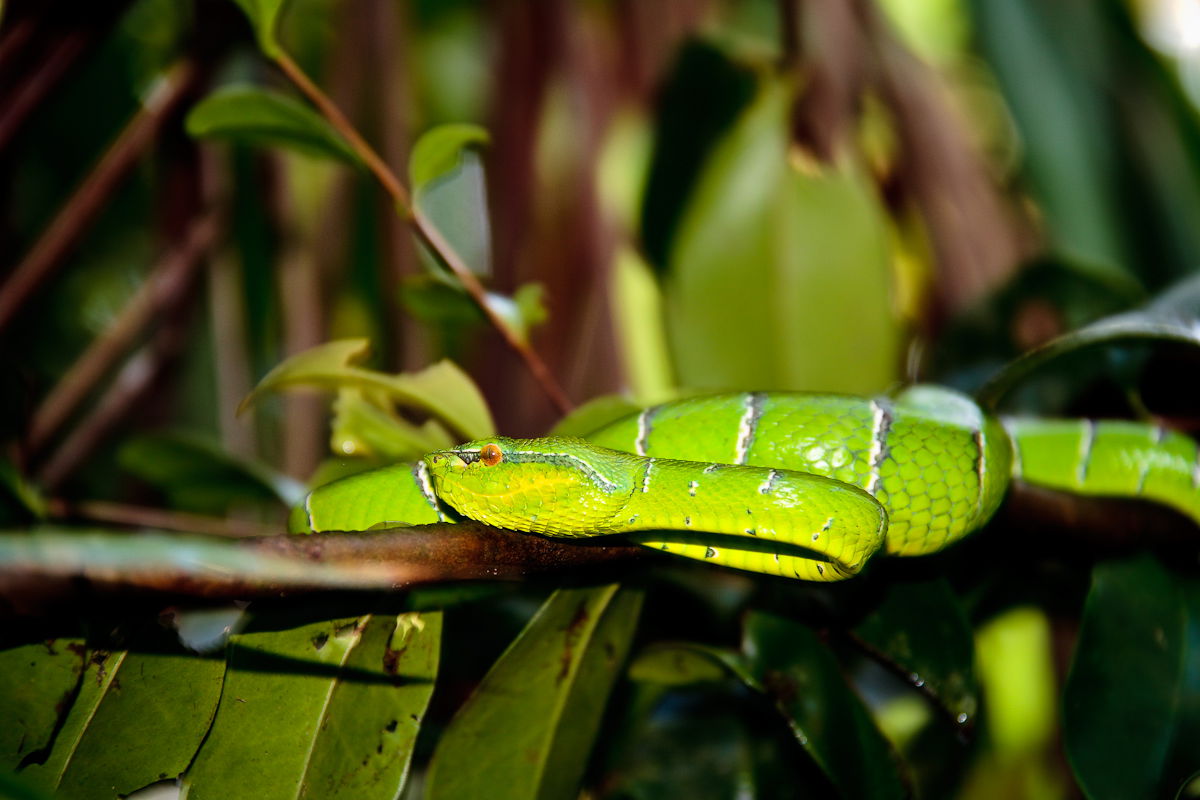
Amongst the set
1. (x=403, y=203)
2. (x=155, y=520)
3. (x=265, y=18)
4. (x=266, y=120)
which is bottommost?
(x=155, y=520)

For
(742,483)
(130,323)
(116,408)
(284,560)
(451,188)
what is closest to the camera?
(284,560)

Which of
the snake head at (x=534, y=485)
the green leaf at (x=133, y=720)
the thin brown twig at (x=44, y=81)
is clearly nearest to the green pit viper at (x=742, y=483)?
the snake head at (x=534, y=485)

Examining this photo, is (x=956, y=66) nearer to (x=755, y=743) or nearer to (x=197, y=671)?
(x=755, y=743)

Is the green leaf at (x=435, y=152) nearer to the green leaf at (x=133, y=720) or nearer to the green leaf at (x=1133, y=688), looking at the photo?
the green leaf at (x=133, y=720)

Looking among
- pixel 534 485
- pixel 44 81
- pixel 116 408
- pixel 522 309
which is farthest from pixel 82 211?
pixel 534 485

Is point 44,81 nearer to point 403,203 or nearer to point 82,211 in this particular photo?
point 82,211

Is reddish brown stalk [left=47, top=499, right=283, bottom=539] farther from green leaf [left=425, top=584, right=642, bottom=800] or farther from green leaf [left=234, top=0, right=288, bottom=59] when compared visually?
green leaf [left=234, top=0, right=288, bottom=59]

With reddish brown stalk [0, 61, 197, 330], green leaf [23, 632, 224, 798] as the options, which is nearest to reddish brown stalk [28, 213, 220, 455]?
reddish brown stalk [0, 61, 197, 330]
